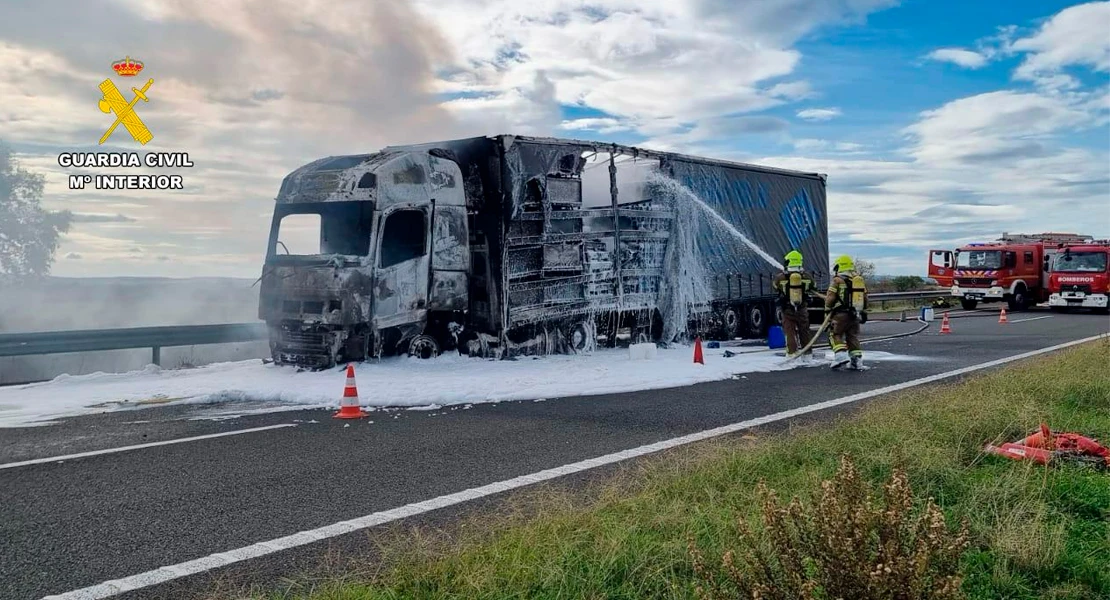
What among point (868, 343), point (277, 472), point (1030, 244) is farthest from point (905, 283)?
point (277, 472)

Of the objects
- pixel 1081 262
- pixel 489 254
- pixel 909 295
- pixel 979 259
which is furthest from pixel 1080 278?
pixel 489 254

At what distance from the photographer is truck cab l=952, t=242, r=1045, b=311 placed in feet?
99.7

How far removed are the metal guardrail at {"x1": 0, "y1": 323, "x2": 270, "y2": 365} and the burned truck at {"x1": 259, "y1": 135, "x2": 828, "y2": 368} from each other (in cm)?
168

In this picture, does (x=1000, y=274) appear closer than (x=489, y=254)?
No

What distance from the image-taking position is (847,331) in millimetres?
12930

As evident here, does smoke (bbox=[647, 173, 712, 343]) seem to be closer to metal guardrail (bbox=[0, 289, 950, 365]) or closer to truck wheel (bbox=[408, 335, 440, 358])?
truck wheel (bbox=[408, 335, 440, 358])

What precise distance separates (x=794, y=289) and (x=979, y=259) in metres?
20.7

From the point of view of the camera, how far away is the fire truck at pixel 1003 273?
30.4m

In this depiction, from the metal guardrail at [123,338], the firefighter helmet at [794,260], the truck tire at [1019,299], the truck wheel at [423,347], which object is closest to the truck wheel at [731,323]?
the firefighter helmet at [794,260]

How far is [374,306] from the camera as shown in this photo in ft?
38.9

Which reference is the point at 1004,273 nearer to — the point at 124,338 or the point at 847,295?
the point at 847,295

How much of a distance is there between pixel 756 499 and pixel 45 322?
22.9 m

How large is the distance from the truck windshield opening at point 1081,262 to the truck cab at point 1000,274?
95 cm

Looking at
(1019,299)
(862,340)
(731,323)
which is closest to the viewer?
(731,323)
